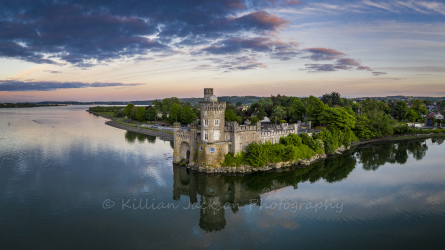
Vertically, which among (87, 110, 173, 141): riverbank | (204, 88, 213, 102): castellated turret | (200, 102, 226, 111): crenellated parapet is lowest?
(87, 110, 173, 141): riverbank

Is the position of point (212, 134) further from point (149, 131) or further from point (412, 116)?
point (412, 116)

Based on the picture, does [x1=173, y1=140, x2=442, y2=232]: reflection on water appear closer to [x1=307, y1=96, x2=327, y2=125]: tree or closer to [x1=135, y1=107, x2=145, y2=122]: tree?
[x1=307, y1=96, x2=327, y2=125]: tree

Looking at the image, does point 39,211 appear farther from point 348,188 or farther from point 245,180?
point 348,188

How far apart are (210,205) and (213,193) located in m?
2.50

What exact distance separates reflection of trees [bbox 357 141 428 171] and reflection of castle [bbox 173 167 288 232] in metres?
20.2

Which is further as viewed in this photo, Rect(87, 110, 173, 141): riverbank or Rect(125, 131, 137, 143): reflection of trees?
Rect(87, 110, 173, 141): riverbank

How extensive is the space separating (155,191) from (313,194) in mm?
15914

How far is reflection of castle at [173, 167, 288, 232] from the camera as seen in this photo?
75.4 ft

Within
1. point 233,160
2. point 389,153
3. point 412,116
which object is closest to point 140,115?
point 233,160

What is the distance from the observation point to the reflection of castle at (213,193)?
23.0 meters

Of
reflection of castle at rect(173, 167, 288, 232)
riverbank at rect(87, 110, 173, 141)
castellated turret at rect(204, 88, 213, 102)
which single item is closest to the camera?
reflection of castle at rect(173, 167, 288, 232)

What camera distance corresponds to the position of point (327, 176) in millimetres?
34875

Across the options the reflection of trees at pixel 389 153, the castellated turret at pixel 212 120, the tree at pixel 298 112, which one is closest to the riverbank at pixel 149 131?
the castellated turret at pixel 212 120

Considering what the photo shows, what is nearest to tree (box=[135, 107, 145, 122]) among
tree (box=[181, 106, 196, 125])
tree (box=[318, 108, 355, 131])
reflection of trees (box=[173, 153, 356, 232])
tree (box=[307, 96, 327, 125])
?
tree (box=[181, 106, 196, 125])
